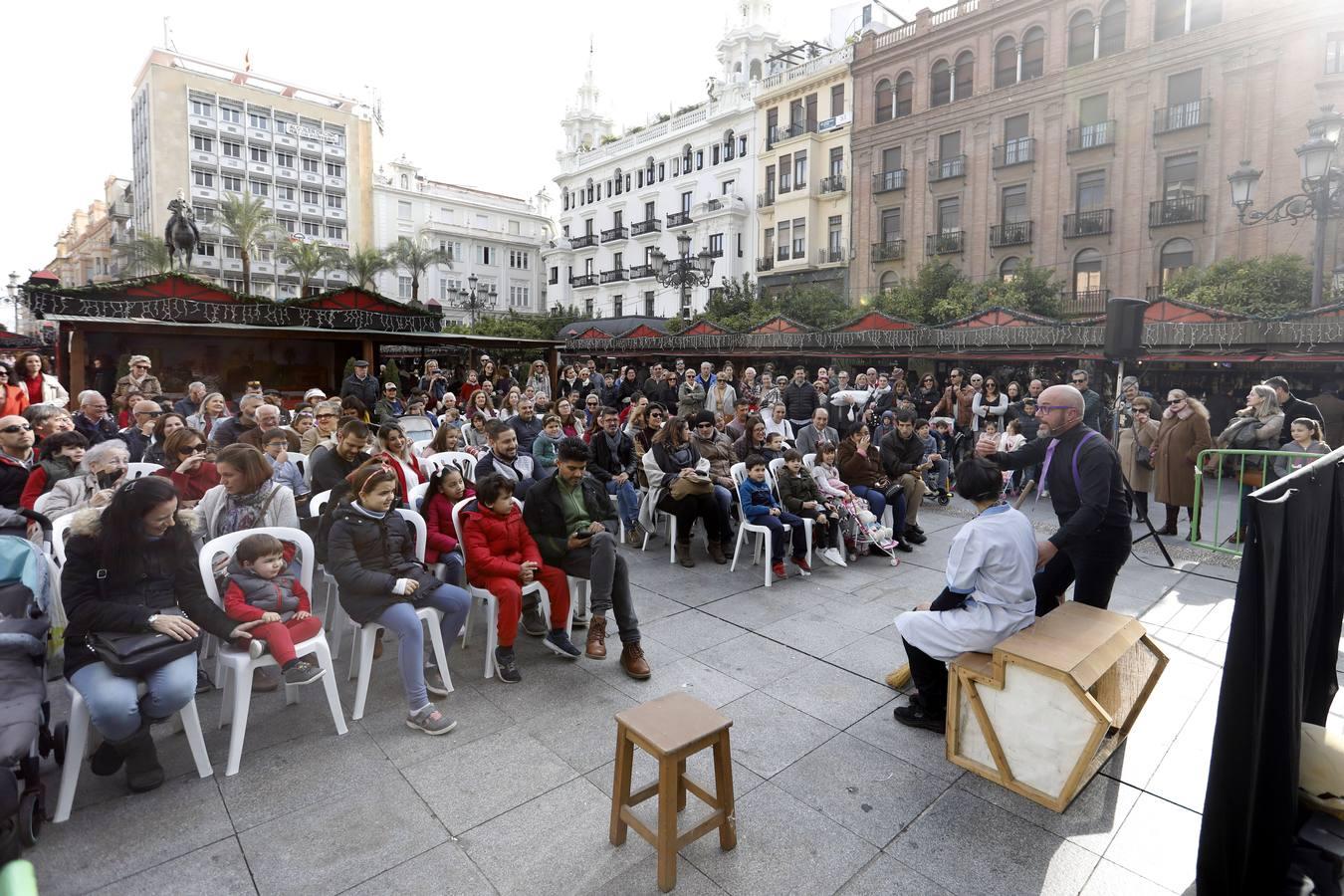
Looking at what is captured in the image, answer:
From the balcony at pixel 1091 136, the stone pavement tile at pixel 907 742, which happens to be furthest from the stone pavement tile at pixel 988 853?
the balcony at pixel 1091 136

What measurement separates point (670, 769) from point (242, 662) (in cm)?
218

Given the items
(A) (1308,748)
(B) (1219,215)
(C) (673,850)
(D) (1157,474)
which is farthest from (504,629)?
(B) (1219,215)

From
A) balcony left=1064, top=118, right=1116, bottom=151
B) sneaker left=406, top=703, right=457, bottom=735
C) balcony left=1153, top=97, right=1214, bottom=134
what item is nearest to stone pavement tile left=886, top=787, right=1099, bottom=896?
sneaker left=406, top=703, right=457, bottom=735

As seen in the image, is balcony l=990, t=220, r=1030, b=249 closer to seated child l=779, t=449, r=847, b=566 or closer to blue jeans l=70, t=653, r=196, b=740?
seated child l=779, t=449, r=847, b=566

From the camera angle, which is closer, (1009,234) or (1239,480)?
(1239,480)

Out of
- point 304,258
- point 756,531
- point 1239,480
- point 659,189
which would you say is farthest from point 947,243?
point 304,258

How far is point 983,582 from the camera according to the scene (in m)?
3.39

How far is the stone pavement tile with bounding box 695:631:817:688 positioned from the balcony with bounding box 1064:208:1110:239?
81.6ft

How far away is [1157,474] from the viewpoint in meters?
7.93

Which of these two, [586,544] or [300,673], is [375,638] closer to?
[300,673]

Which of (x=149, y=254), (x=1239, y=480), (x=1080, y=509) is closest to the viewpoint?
(x=1080, y=509)

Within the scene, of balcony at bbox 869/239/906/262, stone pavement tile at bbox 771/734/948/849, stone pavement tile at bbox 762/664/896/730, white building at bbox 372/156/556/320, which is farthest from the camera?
white building at bbox 372/156/556/320

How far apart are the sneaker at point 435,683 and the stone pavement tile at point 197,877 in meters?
1.31

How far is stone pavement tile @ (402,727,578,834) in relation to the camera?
9.81ft
